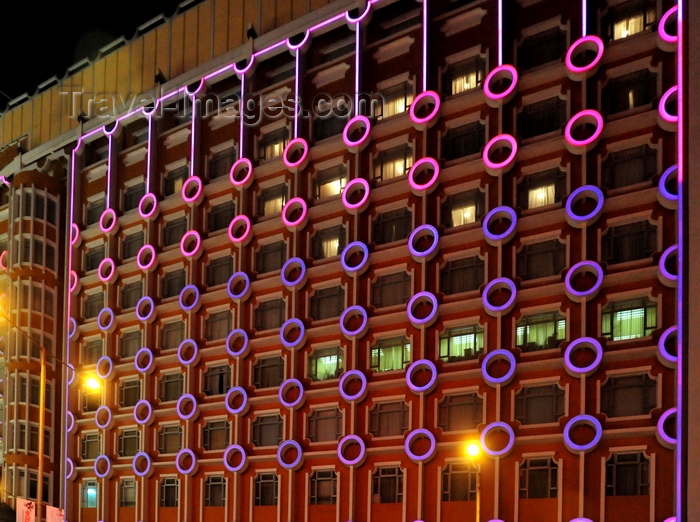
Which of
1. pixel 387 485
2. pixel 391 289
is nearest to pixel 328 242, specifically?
pixel 391 289

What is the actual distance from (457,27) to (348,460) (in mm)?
18377

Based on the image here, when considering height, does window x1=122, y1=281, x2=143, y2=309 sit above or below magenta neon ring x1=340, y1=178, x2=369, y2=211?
below

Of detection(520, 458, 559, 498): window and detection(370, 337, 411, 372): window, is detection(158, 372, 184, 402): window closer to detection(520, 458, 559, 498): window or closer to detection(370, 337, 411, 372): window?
detection(370, 337, 411, 372): window

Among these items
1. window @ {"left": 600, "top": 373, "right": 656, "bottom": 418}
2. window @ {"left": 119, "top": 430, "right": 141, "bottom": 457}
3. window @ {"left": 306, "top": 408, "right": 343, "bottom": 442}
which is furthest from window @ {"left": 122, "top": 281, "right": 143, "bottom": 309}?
window @ {"left": 600, "top": 373, "right": 656, "bottom": 418}

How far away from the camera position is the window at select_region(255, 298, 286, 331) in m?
44.2

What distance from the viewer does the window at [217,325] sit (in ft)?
152

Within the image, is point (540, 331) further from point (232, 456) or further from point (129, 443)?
point (129, 443)

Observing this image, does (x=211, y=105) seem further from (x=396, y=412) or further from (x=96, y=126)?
(x=396, y=412)

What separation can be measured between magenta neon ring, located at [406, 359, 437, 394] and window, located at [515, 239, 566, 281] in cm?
501

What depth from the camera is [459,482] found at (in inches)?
1449

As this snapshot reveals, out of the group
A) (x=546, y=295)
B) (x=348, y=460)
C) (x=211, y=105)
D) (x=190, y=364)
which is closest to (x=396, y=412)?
(x=348, y=460)

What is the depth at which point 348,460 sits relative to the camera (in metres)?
40.0

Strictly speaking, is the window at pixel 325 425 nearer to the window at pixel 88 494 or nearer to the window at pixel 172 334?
the window at pixel 172 334

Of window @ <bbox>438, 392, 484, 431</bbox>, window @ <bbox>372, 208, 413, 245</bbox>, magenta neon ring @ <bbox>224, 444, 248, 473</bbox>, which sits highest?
window @ <bbox>372, 208, 413, 245</bbox>
